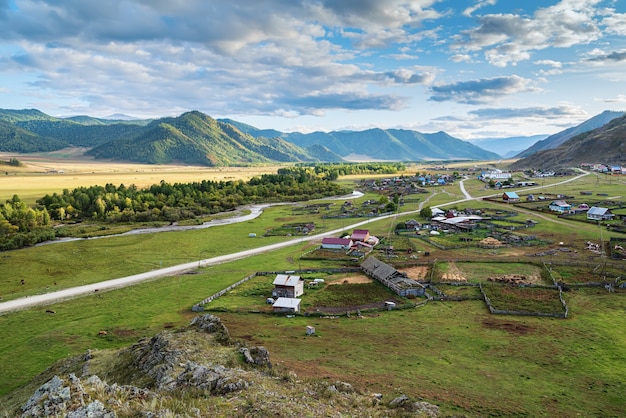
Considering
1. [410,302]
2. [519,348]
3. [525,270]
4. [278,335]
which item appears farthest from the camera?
[525,270]

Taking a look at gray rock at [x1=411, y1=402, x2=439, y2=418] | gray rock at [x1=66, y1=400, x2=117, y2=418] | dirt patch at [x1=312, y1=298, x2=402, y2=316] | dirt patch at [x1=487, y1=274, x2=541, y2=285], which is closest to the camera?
gray rock at [x1=66, y1=400, x2=117, y2=418]

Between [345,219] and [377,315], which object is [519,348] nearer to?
[377,315]

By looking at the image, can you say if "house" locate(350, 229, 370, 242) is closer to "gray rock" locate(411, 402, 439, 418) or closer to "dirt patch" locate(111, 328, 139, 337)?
"dirt patch" locate(111, 328, 139, 337)

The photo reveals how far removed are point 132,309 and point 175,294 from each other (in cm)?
692

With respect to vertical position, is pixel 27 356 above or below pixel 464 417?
below

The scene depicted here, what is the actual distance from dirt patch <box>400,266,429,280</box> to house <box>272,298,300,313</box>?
20.9 m

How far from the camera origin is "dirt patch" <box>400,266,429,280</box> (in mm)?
62397

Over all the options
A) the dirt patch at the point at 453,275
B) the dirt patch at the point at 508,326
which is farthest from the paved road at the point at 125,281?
the dirt patch at the point at 508,326

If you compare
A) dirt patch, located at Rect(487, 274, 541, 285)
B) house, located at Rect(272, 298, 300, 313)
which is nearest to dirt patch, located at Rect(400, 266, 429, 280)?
dirt patch, located at Rect(487, 274, 541, 285)

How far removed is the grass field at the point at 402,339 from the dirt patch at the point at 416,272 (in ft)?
21.2

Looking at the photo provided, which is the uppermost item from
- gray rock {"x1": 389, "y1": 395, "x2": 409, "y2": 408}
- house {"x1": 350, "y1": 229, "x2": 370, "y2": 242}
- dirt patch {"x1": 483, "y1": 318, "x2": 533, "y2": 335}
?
house {"x1": 350, "y1": 229, "x2": 370, "y2": 242}

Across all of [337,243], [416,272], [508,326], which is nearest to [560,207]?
[416,272]

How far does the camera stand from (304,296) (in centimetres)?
5669

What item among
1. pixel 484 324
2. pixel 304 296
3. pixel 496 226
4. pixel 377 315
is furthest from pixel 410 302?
pixel 496 226
